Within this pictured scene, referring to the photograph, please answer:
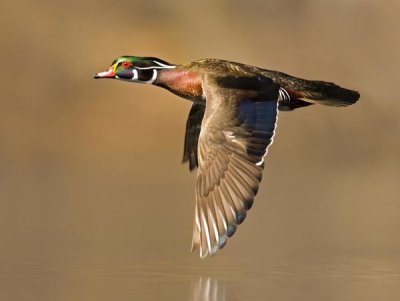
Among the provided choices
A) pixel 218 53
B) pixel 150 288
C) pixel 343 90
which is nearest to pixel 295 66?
pixel 218 53

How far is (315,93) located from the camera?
10281 mm

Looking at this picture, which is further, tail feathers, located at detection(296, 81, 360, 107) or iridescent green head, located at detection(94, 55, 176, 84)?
iridescent green head, located at detection(94, 55, 176, 84)

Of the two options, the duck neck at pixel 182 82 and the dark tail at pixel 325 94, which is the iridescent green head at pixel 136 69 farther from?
the dark tail at pixel 325 94

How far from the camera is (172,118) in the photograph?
18.0 meters

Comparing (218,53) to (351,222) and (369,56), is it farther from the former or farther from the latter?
(351,222)

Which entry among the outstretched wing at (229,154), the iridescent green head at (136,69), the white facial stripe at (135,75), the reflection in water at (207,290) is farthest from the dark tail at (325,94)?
the reflection in water at (207,290)

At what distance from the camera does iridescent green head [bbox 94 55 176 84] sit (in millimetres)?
10672

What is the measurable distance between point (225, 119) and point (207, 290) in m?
1.15

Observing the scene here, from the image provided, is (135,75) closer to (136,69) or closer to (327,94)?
(136,69)

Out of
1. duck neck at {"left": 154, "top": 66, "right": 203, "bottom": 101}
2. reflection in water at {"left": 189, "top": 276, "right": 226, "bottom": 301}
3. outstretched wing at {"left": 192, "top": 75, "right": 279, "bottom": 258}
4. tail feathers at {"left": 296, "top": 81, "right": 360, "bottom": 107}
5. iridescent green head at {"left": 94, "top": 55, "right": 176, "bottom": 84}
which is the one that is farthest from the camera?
iridescent green head at {"left": 94, "top": 55, "right": 176, "bottom": 84}

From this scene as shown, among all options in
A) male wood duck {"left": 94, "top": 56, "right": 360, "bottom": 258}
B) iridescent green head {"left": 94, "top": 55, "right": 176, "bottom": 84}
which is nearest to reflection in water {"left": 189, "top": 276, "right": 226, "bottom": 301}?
male wood duck {"left": 94, "top": 56, "right": 360, "bottom": 258}

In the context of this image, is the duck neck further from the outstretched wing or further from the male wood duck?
the outstretched wing

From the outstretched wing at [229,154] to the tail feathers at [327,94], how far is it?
1.29 feet

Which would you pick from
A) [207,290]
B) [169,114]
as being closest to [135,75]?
[207,290]
